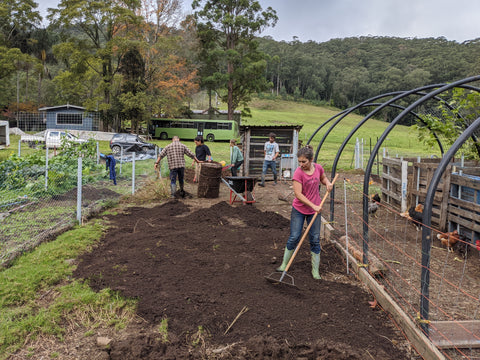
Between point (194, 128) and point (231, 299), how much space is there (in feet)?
103

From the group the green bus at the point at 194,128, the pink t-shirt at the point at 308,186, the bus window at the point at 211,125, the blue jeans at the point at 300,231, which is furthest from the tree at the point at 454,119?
the bus window at the point at 211,125

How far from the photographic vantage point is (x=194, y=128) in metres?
34.5

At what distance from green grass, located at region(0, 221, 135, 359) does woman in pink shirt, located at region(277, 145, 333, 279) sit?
6.93 feet

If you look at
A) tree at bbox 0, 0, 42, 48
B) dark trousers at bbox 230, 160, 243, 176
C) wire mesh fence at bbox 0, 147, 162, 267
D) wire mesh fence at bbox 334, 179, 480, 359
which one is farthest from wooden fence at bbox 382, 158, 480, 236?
tree at bbox 0, 0, 42, 48

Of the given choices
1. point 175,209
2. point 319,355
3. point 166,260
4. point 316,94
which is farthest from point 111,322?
point 316,94

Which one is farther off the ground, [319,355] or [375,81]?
[375,81]

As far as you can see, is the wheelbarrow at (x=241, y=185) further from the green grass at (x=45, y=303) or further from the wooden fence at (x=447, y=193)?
the green grass at (x=45, y=303)

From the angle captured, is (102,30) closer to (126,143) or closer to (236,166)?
(126,143)

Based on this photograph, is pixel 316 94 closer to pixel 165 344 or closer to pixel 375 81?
pixel 375 81

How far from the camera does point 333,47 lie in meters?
123

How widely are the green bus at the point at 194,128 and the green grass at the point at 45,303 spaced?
2972 cm

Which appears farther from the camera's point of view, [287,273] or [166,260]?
[166,260]

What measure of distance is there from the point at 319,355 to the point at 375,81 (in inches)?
3333

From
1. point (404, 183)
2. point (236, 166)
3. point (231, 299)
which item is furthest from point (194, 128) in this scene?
point (231, 299)
